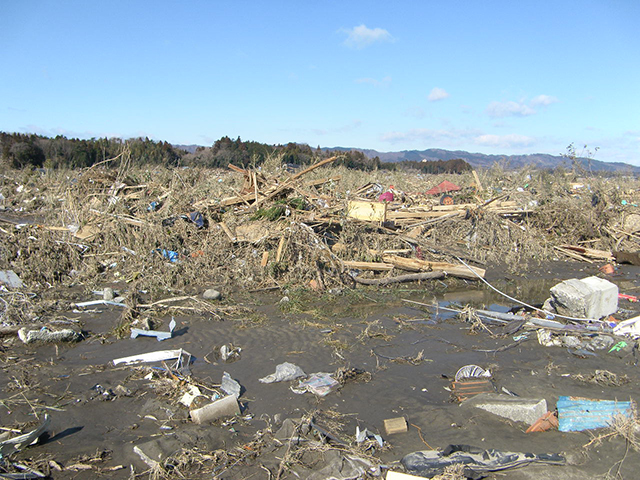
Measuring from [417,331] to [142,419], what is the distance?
3.88 metres

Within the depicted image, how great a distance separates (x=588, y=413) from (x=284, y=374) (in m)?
2.91

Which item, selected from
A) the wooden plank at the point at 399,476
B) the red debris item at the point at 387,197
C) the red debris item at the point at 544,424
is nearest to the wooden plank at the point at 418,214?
the red debris item at the point at 387,197

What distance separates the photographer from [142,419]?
13.0 feet

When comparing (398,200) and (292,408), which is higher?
(398,200)

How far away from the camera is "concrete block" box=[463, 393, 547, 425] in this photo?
3.99 m

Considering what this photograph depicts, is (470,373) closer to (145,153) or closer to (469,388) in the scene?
(469,388)

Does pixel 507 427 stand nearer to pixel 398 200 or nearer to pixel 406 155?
pixel 398 200

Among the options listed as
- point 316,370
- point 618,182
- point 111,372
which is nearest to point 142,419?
point 111,372

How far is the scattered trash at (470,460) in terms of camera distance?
3.22 meters

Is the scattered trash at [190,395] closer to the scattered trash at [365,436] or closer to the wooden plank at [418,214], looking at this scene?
the scattered trash at [365,436]

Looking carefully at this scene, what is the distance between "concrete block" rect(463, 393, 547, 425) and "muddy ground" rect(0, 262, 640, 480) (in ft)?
0.28

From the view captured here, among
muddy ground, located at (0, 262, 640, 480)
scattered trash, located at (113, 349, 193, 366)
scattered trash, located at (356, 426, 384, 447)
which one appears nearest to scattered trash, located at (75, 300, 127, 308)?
muddy ground, located at (0, 262, 640, 480)

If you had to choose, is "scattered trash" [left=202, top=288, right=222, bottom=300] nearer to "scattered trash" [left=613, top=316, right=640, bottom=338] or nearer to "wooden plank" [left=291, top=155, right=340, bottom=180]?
"wooden plank" [left=291, top=155, right=340, bottom=180]

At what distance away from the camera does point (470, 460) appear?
332 centimetres
